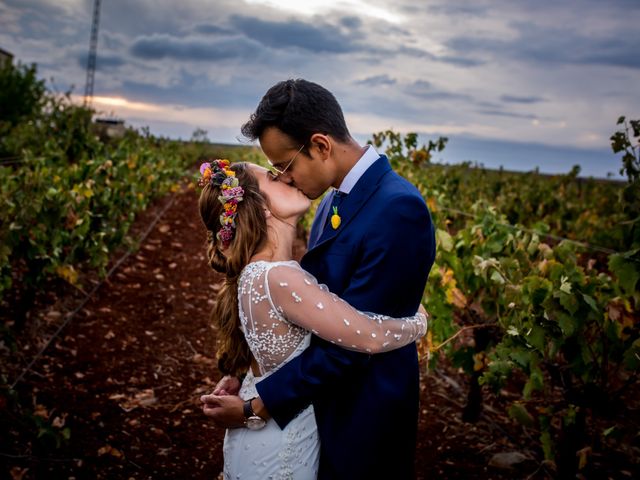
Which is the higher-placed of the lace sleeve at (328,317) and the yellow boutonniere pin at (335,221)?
the yellow boutonniere pin at (335,221)

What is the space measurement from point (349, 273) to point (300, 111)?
0.60 m

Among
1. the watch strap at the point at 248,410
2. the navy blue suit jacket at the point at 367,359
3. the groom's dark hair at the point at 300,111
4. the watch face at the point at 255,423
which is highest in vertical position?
the groom's dark hair at the point at 300,111

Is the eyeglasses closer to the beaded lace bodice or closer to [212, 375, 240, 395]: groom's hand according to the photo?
the beaded lace bodice

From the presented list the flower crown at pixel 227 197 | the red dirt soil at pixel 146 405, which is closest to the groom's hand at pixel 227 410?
the flower crown at pixel 227 197

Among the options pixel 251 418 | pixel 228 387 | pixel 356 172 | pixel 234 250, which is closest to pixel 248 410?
pixel 251 418

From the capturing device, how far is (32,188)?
534cm

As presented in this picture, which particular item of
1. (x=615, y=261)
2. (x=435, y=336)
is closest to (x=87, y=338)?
(x=435, y=336)

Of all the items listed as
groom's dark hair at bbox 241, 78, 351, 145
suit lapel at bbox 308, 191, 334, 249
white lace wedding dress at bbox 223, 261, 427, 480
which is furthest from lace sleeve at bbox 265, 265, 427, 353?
groom's dark hair at bbox 241, 78, 351, 145

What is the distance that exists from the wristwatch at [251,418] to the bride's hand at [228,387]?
20 cm

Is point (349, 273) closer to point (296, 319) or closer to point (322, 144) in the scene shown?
point (296, 319)

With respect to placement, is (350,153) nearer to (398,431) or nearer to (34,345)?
(398,431)

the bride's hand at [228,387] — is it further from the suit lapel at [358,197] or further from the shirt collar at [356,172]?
the shirt collar at [356,172]

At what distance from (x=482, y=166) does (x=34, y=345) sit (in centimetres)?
1582

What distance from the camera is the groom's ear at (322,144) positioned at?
207 centimetres
